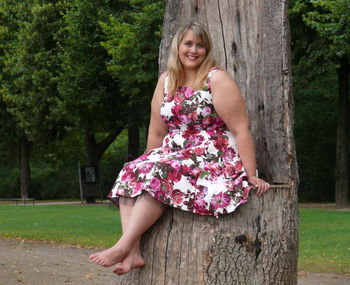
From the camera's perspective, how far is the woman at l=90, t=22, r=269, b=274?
3998 millimetres

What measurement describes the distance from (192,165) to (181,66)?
749 mm

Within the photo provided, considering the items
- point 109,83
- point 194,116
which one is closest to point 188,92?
point 194,116

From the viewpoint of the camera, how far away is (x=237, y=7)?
5.12 metres

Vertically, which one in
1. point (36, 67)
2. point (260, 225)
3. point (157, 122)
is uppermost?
point (36, 67)

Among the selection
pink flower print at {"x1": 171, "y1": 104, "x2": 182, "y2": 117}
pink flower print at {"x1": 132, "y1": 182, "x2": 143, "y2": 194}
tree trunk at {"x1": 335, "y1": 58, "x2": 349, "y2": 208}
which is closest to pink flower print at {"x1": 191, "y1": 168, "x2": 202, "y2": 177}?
pink flower print at {"x1": 132, "y1": 182, "x2": 143, "y2": 194}

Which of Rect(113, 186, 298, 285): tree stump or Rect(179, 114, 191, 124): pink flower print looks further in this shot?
Rect(179, 114, 191, 124): pink flower print

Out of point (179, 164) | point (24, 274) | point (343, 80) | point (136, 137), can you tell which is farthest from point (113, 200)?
point (136, 137)

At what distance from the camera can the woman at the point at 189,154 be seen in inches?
157

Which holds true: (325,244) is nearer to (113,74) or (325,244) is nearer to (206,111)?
(206,111)

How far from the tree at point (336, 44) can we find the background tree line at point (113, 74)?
0.11ft

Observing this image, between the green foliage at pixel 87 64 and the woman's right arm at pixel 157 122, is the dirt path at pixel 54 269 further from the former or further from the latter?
the green foliage at pixel 87 64

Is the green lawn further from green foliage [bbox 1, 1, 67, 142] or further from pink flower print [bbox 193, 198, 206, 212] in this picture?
green foliage [bbox 1, 1, 67, 142]

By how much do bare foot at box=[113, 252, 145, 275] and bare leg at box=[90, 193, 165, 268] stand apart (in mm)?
36

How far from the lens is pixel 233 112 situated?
13.9 ft
